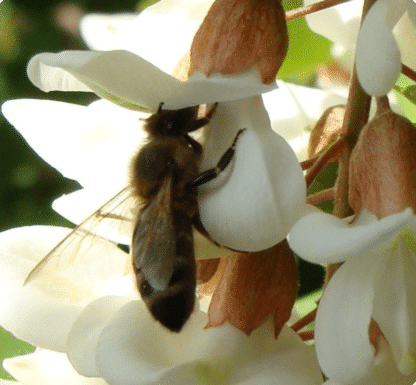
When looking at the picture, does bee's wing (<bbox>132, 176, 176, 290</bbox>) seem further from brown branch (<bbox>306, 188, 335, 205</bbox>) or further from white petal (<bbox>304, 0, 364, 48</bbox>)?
white petal (<bbox>304, 0, 364, 48</bbox>)

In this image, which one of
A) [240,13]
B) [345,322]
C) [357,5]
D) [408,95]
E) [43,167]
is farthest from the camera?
[43,167]

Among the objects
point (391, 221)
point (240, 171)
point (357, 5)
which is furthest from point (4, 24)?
point (391, 221)

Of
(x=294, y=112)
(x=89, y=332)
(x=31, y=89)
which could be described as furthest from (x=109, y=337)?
(x=31, y=89)

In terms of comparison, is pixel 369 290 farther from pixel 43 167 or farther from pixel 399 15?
pixel 43 167

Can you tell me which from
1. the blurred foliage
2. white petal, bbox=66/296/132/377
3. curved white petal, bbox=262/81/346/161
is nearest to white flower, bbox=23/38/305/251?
white petal, bbox=66/296/132/377

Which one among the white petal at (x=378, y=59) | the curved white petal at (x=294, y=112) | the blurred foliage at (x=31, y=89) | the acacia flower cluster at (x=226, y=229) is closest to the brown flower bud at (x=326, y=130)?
the acacia flower cluster at (x=226, y=229)

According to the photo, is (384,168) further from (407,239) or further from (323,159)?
(323,159)

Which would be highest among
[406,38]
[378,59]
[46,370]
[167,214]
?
[378,59]
